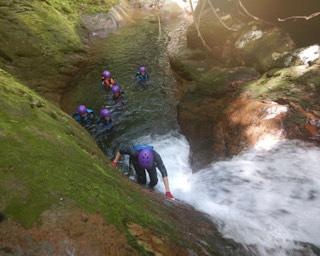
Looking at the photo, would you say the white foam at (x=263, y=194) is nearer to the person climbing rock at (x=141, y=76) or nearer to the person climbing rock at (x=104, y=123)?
the person climbing rock at (x=104, y=123)

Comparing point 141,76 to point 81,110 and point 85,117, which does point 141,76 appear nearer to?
point 85,117

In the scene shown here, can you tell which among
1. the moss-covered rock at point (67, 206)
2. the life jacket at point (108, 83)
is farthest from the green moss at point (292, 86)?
the life jacket at point (108, 83)

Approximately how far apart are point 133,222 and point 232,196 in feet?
16.5

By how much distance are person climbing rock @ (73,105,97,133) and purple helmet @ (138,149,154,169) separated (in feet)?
20.9

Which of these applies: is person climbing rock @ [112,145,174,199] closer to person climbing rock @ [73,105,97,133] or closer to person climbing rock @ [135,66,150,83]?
person climbing rock @ [73,105,97,133]

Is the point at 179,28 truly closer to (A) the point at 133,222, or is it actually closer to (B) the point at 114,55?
(B) the point at 114,55

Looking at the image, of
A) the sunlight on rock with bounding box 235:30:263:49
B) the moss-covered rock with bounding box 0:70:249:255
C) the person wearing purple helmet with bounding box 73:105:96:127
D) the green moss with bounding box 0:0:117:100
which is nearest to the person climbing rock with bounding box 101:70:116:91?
the green moss with bounding box 0:0:117:100

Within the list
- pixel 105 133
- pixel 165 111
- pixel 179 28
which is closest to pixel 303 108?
pixel 165 111

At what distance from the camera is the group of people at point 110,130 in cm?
959

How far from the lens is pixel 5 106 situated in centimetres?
687

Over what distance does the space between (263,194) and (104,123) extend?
27.2 feet

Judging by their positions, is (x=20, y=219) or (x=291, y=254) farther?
(x=291, y=254)

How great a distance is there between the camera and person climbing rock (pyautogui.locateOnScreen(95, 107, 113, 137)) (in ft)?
51.5

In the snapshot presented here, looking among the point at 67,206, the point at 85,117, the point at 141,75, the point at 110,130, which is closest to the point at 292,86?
the point at 110,130
